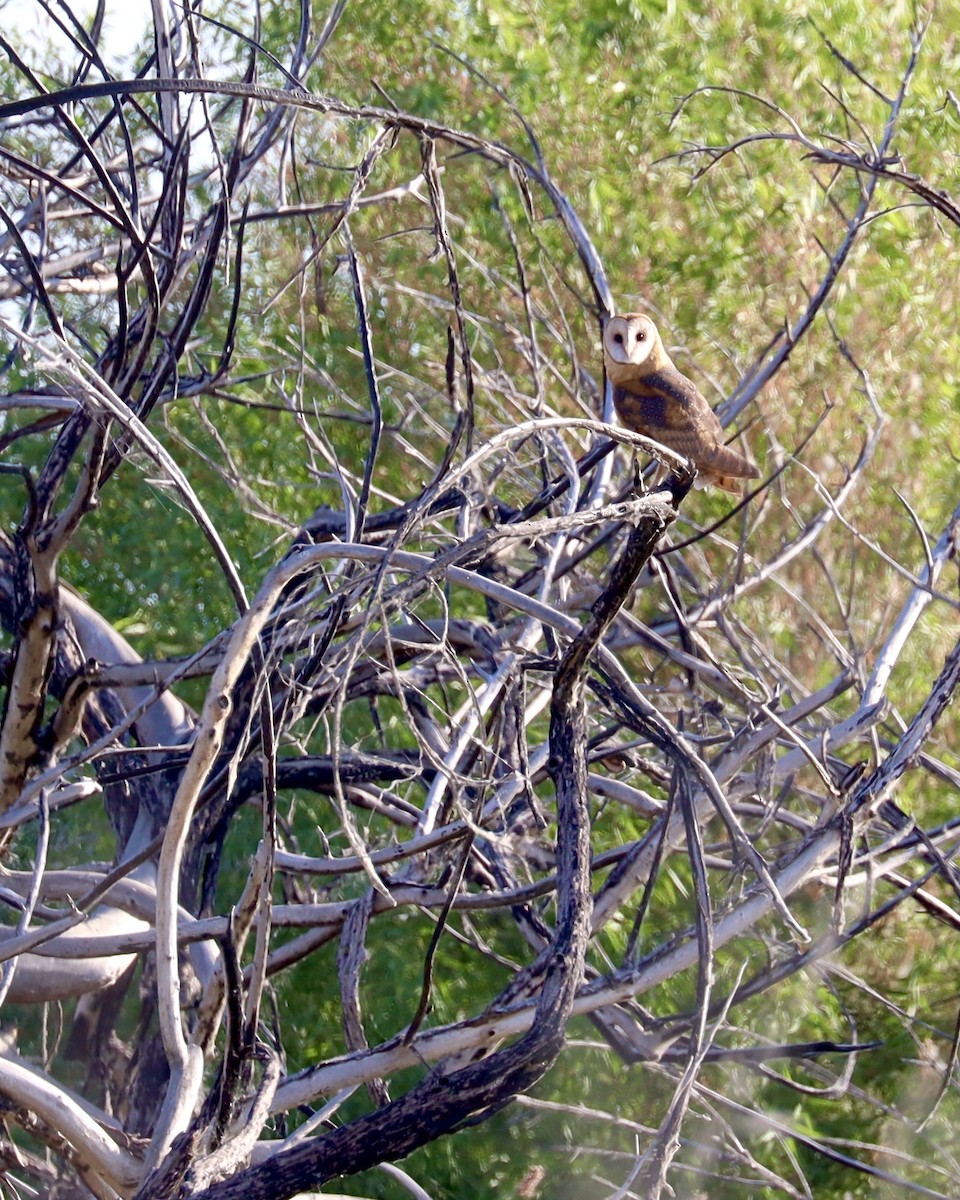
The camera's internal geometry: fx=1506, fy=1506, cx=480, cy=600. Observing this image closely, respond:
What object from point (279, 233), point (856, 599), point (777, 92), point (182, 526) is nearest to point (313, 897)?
point (182, 526)

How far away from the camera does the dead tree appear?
6.94 ft

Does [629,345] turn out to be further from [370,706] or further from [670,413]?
[370,706]

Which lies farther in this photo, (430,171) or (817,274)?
(817,274)

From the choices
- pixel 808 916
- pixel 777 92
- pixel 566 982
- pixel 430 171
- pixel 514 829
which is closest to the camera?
pixel 566 982

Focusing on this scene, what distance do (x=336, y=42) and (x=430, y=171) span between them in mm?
4647

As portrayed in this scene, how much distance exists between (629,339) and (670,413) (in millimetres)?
358

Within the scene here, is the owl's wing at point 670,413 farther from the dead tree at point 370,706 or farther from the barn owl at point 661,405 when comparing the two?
the dead tree at point 370,706

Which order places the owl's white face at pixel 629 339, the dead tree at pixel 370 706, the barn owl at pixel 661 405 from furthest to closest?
the owl's white face at pixel 629 339
the barn owl at pixel 661 405
the dead tree at pixel 370 706

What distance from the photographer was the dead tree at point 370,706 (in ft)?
6.94

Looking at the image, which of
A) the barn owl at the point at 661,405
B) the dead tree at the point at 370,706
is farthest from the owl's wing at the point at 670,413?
the dead tree at the point at 370,706

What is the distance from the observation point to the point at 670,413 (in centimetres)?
396

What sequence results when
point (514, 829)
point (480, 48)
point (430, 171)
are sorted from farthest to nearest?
point (480, 48) → point (514, 829) → point (430, 171)

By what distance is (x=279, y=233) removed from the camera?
22.7 ft

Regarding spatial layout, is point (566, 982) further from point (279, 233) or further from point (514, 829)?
point (279, 233)
